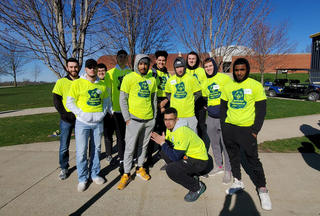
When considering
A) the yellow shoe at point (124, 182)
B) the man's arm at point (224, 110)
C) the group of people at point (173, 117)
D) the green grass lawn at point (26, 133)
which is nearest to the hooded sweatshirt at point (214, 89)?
the group of people at point (173, 117)

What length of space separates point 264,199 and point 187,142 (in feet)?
4.28

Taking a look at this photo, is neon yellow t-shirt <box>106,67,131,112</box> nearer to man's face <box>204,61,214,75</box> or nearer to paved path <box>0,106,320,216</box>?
paved path <box>0,106,320,216</box>

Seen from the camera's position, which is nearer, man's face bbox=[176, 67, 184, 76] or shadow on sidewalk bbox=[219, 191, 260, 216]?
shadow on sidewalk bbox=[219, 191, 260, 216]

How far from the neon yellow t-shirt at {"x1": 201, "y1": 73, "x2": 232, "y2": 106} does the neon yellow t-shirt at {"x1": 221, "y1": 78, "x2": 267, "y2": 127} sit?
476 millimetres

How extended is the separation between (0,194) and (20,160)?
1.39 meters

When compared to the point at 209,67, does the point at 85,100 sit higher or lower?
lower

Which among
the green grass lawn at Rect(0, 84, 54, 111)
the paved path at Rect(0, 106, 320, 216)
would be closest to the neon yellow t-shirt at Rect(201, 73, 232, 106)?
the paved path at Rect(0, 106, 320, 216)

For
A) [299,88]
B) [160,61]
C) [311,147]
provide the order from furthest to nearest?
1. [299,88]
2. [311,147]
3. [160,61]

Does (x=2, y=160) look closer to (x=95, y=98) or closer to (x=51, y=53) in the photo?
(x=51, y=53)

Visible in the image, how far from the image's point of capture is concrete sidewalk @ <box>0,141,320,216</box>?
101 inches

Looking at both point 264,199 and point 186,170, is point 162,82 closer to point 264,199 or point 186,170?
point 186,170

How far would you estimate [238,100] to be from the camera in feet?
8.96

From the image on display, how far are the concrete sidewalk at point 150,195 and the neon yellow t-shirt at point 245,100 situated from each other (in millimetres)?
1136

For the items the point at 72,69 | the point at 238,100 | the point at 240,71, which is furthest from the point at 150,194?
the point at 72,69
